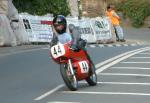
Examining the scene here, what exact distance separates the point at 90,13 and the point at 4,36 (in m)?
23.8

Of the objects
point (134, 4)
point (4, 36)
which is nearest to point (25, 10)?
point (4, 36)

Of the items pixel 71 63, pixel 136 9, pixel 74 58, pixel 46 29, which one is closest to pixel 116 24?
pixel 46 29

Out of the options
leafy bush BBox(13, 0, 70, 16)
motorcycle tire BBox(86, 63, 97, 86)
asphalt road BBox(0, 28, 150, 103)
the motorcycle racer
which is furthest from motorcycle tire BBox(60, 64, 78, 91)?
leafy bush BBox(13, 0, 70, 16)

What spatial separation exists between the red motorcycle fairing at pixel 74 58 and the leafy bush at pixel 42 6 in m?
23.9

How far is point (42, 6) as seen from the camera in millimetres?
39188

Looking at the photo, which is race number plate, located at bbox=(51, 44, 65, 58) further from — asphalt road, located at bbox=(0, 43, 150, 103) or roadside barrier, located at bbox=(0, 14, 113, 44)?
roadside barrier, located at bbox=(0, 14, 113, 44)

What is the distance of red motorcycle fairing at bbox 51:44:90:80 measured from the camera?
43.6 ft

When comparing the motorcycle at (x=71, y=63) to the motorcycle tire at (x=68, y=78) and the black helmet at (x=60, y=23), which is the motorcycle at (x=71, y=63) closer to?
the motorcycle tire at (x=68, y=78)

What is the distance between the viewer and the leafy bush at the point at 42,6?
37938 millimetres

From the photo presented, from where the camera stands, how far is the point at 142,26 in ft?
160

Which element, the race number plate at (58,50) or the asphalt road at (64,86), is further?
the race number plate at (58,50)

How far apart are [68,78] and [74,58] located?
57 cm

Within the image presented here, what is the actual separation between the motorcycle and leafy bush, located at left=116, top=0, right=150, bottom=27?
3486cm

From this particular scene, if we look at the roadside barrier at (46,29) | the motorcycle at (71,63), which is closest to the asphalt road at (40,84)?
the motorcycle at (71,63)
